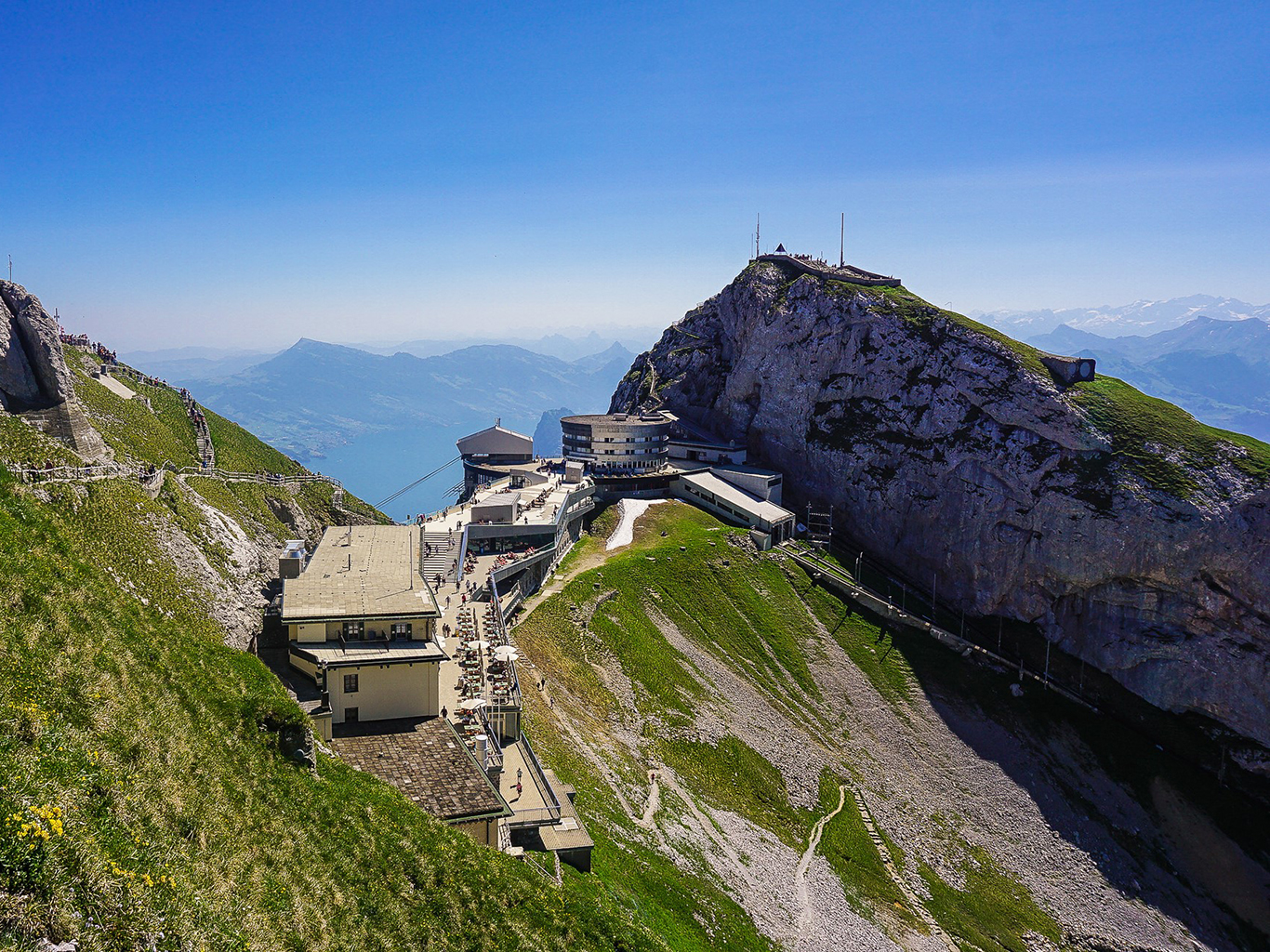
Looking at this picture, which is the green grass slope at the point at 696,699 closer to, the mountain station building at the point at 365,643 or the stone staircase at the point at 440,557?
the stone staircase at the point at 440,557

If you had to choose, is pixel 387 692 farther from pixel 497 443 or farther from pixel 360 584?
pixel 497 443

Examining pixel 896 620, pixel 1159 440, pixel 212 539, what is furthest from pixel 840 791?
pixel 1159 440

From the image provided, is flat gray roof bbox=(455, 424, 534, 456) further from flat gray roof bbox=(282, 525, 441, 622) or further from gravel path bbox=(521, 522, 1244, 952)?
flat gray roof bbox=(282, 525, 441, 622)

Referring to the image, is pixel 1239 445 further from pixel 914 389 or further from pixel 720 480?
pixel 720 480

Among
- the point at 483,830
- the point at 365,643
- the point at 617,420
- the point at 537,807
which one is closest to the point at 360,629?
the point at 365,643

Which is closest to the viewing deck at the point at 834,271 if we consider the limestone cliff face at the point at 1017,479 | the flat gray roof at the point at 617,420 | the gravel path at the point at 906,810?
the limestone cliff face at the point at 1017,479

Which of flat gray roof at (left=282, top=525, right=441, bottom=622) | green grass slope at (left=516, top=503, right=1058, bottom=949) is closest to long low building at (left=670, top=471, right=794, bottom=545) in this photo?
green grass slope at (left=516, top=503, right=1058, bottom=949)
